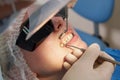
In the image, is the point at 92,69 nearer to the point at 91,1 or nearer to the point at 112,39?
the point at 91,1

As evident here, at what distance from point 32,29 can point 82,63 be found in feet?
1.02

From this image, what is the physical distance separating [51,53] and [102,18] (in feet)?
3.38

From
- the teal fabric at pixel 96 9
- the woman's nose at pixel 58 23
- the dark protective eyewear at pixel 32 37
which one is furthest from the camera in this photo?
the teal fabric at pixel 96 9

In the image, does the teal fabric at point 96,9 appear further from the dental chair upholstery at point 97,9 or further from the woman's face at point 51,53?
the woman's face at point 51,53

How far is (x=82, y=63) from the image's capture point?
90 cm

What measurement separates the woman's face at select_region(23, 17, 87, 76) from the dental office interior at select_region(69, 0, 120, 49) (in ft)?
3.06

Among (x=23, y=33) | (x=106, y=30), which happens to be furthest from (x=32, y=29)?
(x=106, y=30)

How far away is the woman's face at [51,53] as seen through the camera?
3.08ft

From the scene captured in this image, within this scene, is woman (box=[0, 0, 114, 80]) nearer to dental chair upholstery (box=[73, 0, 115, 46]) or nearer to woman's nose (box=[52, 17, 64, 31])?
woman's nose (box=[52, 17, 64, 31])

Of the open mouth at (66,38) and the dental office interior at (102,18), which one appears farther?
the dental office interior at (102,18)

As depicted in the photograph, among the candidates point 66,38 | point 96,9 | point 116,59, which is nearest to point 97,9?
point 96,9

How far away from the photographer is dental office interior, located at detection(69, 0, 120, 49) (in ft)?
6.05

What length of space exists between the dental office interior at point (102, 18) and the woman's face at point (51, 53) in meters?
0.93

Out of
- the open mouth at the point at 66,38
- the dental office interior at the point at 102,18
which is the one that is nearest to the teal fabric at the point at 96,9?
the dental office interior at the point at 102,18
